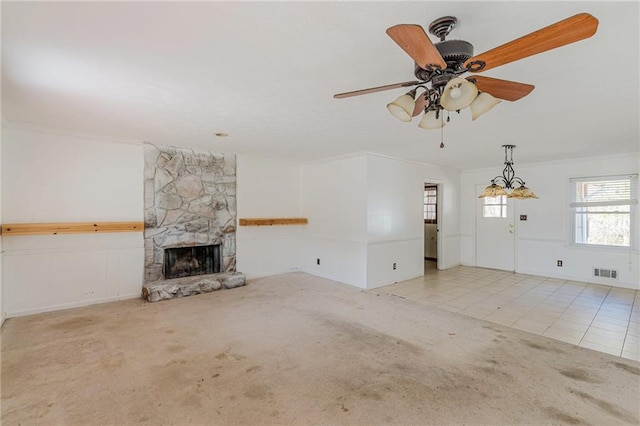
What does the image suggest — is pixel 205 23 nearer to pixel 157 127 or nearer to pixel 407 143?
pixel 157 127

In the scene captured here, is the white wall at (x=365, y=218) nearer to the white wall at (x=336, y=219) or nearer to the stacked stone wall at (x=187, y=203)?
the white wall at (x=336, y=219)

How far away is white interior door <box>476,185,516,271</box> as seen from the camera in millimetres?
6586

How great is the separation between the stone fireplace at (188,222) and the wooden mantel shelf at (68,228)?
33 centimetres

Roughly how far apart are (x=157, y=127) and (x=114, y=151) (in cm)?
123

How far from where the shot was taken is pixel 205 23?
1.66 m

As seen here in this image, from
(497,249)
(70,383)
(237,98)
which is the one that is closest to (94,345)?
(70,383)

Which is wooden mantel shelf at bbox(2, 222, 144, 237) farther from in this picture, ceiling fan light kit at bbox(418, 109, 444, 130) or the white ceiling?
ceiling fan light kit at bbox(418, 109, 444, 130)

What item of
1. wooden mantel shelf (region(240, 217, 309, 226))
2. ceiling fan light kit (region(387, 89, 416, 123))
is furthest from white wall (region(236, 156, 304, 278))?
ceiling fan light kit (region(387, 89, 416, 123))

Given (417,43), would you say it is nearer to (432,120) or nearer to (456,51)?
(456,51)

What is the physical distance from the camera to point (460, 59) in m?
1.61

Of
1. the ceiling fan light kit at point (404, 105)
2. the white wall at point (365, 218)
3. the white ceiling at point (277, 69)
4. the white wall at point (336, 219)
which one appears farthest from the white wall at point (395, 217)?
the ceiling fan light kit at point (404, 105)

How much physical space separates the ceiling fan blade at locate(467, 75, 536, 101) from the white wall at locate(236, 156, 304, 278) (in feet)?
15.3

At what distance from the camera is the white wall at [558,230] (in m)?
5.25

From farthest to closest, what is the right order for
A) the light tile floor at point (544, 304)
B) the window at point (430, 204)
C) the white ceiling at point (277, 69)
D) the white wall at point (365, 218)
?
1. the window at point (430, 204)
2. the white wall at point (365, 218)
3. the light tile floor at point (544, 304)
4. the white ceiling at point (277, 69)
